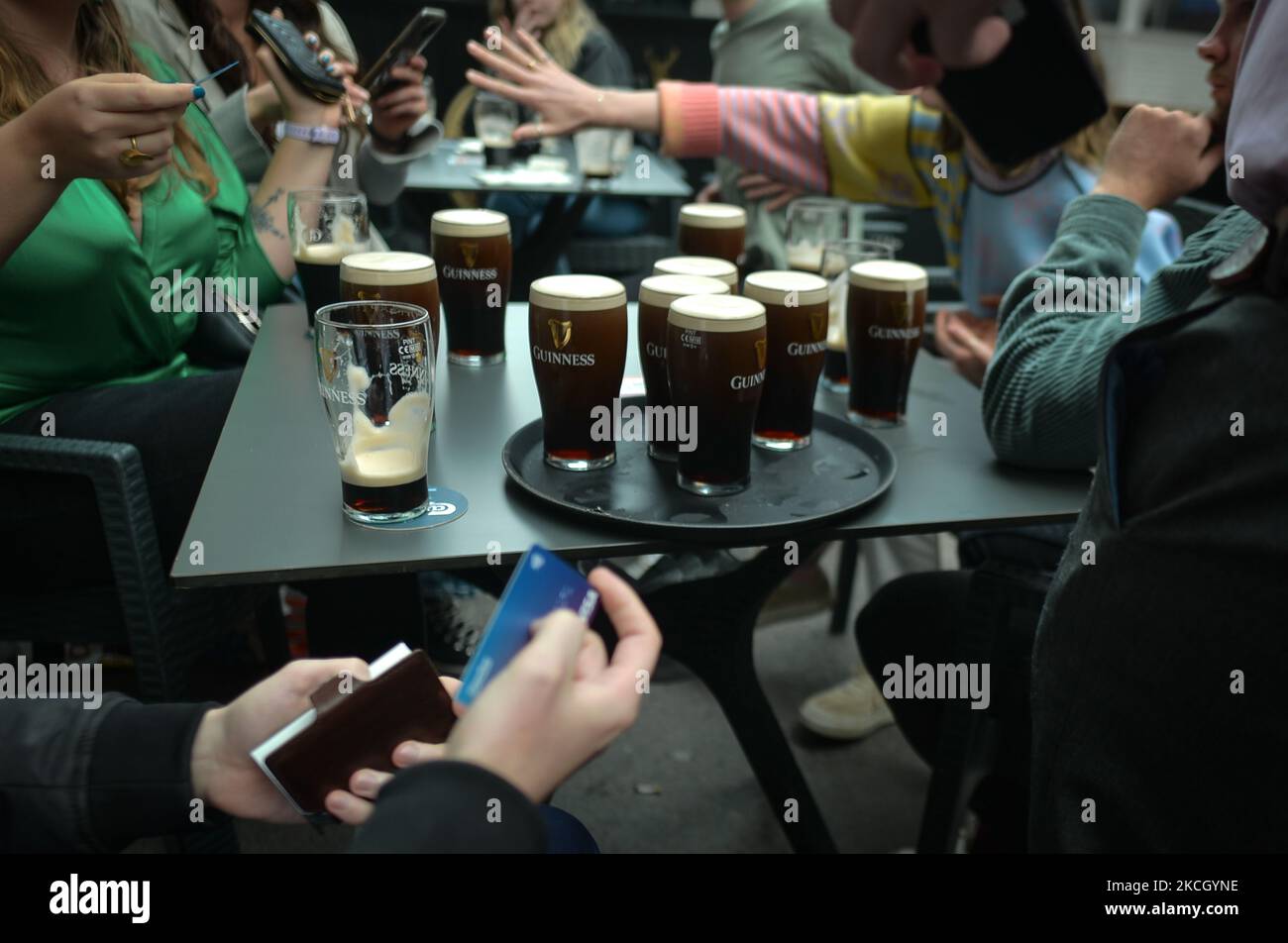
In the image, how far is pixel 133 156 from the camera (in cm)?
137

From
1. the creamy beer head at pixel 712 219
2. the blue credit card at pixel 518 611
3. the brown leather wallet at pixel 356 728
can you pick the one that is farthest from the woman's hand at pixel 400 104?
the blue credit card at pixel 518 611

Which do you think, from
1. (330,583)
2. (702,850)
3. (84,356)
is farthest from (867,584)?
(84,356)

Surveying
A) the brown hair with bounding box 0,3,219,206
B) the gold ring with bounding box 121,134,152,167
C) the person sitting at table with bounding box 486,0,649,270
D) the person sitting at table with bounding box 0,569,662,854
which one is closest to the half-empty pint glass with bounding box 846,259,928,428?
the person sitting at table with bounding box 0,569,662,854

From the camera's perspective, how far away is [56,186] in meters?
1.36

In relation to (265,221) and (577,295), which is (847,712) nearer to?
(577,295)

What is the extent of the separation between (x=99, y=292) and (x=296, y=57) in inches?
22.7

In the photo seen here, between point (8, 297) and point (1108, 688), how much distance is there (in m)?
1.51

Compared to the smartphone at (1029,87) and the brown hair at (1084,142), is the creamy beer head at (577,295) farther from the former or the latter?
the brown hair at (1084,142)

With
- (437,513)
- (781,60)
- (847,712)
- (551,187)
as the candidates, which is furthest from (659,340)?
(781,60)

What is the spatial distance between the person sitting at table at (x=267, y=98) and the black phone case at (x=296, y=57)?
0.17 metres

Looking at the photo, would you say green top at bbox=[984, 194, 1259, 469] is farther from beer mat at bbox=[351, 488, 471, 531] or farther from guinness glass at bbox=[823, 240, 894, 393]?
beer mat at bbox=[351, 488, 471, 531]

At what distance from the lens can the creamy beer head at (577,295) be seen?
1170 millimetres
